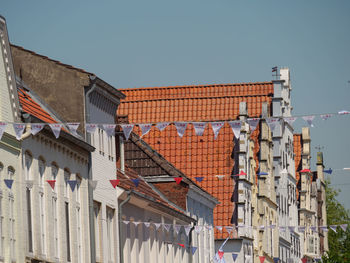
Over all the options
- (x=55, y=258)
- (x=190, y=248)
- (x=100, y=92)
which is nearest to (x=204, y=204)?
(x=190, y=248)

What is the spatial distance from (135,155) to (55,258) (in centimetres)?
1904

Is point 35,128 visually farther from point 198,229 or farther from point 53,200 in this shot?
point 198,229

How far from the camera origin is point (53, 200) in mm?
31656

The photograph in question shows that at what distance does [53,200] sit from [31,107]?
2.50 metres

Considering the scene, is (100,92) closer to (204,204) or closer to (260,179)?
(204,204)

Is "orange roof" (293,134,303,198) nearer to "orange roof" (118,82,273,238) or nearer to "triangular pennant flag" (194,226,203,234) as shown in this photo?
"orange roof" (118,82,273,238)

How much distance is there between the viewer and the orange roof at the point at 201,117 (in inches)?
2416

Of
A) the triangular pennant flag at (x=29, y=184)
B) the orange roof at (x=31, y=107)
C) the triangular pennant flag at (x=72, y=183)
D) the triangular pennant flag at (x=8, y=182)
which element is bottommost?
the triangular pennant flag at (x=8, y=182)

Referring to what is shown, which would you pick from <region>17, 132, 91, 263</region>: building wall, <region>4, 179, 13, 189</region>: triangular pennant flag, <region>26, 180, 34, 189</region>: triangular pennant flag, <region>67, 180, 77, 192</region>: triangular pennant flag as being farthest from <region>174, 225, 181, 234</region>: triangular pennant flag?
<region>4, 179, 13, 189</region>: triangular pennant flag

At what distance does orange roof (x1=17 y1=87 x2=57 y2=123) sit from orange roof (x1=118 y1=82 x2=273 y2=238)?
87.8ft

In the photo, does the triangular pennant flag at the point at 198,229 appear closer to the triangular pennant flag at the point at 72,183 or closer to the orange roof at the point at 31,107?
the orange roof at the point at 31,107

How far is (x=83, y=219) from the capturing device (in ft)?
112

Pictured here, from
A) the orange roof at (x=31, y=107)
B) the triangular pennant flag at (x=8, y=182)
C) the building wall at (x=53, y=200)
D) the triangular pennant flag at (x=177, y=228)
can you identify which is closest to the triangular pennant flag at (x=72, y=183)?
the building wall at (x=53, y=200)

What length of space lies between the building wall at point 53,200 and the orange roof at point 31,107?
0.72m
